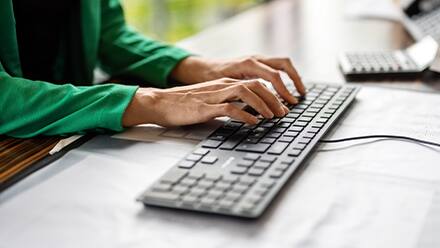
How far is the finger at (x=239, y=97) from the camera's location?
96 centimetres

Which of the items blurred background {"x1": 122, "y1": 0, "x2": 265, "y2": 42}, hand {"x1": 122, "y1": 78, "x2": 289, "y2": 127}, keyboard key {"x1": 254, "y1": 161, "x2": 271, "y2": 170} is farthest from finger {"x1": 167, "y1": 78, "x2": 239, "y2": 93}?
blurred background {"x1": 122, "y1": 0, "x2": 265, "y2": 42}

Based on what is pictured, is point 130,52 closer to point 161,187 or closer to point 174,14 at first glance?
point 161,187

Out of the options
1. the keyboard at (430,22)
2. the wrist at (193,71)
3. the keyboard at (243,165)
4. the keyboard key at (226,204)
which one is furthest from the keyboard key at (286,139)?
the keyboard at (430,22)

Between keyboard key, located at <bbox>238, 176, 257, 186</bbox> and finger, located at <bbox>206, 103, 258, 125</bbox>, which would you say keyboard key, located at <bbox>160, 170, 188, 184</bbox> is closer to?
keyboard key, located at <bbox>238, 176, 257, 186</bbox>

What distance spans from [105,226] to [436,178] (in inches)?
15.8

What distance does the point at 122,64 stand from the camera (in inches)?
53.2

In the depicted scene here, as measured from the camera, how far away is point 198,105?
3.19ft

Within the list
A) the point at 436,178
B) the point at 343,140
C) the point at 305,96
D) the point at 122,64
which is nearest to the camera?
the point at 436,178

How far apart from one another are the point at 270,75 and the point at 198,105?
0.60 feet

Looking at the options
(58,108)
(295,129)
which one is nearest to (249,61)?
(295,129)

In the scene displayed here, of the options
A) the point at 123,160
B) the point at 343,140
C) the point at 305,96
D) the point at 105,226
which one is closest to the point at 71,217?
the point at 105,226

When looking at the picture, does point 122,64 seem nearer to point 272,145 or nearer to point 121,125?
point 121,125

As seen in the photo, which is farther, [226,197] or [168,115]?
[168,115]

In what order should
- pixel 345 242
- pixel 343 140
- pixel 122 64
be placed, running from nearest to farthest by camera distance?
pixel 345 242
pixel 343 140
pixel 122 64
